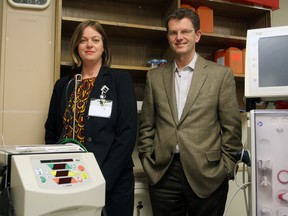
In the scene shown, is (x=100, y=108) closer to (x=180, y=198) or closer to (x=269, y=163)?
(x=180, y=198)

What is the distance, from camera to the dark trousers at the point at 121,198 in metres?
1.45

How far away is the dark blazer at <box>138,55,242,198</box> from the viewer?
4.89 ft

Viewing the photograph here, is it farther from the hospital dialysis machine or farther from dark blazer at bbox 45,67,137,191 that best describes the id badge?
the hospital dialysis machine

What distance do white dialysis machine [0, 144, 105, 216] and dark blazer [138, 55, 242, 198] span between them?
22.5 inches

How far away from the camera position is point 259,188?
3.98 ft

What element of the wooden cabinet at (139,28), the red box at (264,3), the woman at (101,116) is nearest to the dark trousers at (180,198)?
the woman at (101,116)

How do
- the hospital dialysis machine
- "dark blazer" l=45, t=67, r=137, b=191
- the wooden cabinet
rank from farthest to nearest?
1. the wooden cabinet
2. "dark blazer" l=45, t=67, r=137, b=191
3. the hospital dialysis machine

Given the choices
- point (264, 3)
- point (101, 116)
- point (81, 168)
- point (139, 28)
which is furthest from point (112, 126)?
point (264, 3)

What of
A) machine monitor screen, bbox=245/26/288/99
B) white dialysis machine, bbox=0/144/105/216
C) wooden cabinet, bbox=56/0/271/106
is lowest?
white dialysis machine, bbox=0/144/105/216

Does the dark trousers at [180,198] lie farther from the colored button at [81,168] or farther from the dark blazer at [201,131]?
the colored button at [81,168]

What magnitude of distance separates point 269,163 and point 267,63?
407mm

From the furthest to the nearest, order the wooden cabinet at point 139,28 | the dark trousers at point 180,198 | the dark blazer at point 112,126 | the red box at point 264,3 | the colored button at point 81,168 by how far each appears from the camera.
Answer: the red box at point 264,3, the wooden cabinet at point 139,28, the dark trousers at point 180,198, the dark blazer at point 112,126, the colored button at point 81,168

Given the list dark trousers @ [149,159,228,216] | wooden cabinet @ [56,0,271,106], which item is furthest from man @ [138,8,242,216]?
wooden cabinet @ [56,0,271,106]

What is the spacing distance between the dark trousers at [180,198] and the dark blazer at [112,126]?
216mm
